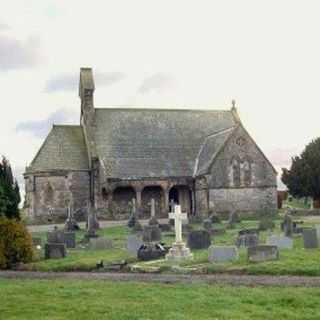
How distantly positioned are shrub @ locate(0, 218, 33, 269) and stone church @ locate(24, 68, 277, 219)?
2761 cm

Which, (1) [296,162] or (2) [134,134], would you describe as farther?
(1) [296,162]

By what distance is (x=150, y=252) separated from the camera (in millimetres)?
21516

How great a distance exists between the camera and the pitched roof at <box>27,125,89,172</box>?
5078 cm

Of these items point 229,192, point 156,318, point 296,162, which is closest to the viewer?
point 156,318

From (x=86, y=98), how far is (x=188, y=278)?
1542 inches

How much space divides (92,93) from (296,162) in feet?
71.2

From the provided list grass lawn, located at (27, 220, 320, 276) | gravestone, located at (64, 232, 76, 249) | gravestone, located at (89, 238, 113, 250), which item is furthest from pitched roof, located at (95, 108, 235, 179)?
grass lawn, located at (27, 220, 320, 276)

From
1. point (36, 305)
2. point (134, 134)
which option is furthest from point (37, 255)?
point (134, 134)

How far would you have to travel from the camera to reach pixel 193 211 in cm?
5197

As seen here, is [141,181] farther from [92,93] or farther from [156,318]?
[156,318]

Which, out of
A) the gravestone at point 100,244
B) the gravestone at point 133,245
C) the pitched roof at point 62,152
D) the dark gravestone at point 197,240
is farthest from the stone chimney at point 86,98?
the gravestone at point 133,245

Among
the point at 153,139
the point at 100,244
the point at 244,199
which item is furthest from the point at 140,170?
the point at 100,244

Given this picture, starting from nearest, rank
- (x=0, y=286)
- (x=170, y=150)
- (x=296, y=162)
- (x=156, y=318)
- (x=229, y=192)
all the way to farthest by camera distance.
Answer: (x=156, y=318) → (x=0, y=286) → (x=229, y=192) → (x=170, y=150) → (x=296, y=162)

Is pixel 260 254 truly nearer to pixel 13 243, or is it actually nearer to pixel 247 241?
pixel 247 241
